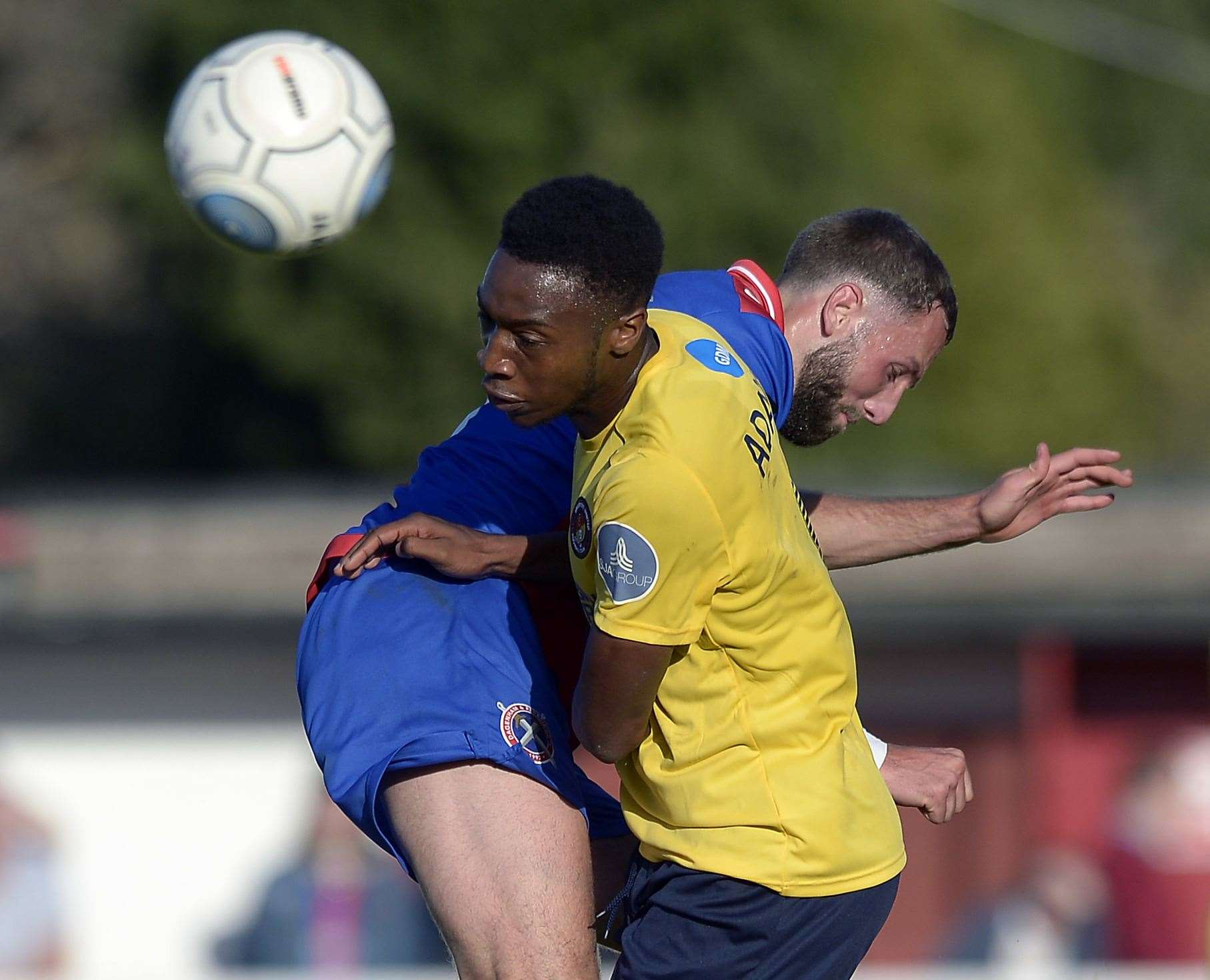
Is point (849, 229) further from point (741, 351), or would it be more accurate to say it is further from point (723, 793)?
point (723, 793)

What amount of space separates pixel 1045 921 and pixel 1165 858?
1134 mm

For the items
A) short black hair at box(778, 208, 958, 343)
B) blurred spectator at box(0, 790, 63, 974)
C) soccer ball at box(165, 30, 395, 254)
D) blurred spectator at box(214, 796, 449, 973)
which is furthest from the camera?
blurred spectator at box(0, 790, 63, 974)

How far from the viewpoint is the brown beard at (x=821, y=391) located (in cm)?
410

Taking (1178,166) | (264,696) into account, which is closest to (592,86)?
(264,696)

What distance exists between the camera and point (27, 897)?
458 inches

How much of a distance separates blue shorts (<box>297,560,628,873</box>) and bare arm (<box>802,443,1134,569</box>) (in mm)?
963

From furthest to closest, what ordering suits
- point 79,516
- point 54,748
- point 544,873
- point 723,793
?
1. point 79,516
2. point 54,748
3. point 544,873
4. point 723,793

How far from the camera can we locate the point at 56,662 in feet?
40.2

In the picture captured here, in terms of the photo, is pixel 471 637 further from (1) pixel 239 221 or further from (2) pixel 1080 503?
(1) pixel 239 221

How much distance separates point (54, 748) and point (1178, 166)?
34.7 m

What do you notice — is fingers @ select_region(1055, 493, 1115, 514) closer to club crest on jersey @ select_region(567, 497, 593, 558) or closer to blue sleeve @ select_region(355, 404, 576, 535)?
blue sleeve @ select_region(355, 404, 576, 535)

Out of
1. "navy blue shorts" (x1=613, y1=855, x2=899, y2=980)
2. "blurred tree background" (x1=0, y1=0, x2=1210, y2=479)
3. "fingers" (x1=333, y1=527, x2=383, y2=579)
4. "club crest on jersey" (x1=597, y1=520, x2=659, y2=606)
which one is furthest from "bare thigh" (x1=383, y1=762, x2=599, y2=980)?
"blurred tree background" (x1=0, y1=0, x2=1210, y2=479)

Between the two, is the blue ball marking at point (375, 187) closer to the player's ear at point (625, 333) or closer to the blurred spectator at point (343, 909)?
the player's ear at point (625, 333)

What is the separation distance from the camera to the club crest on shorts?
3.70m
